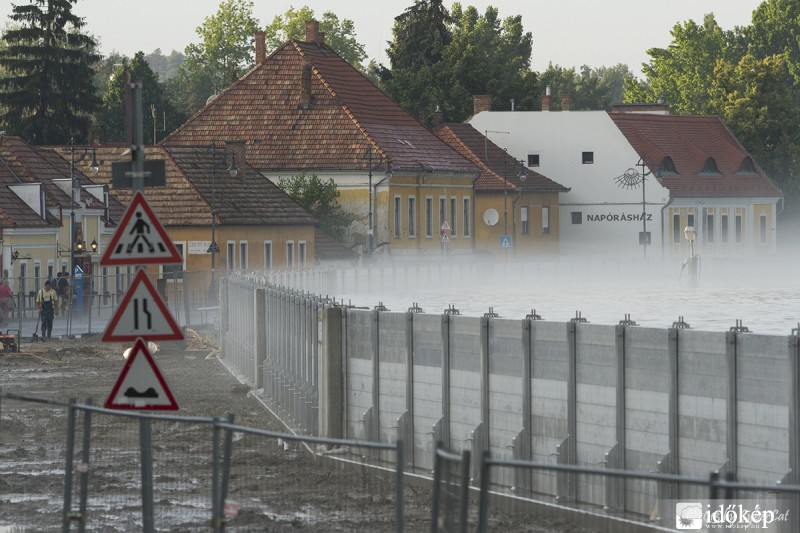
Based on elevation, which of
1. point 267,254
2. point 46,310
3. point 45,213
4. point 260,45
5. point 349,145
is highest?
point 260,45

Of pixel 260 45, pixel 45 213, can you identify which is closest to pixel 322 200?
pixel 45 213

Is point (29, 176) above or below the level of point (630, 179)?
below

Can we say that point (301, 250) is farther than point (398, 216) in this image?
No

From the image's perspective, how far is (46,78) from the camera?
398 feet

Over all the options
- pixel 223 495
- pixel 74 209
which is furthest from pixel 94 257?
pixel 223 495

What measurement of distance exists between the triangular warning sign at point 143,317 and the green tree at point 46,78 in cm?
10567

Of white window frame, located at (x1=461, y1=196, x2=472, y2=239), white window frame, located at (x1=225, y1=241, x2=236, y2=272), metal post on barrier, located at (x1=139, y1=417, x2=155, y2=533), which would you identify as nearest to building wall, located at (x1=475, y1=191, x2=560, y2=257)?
white window frame, located at (x1=461, y1=196, x2=472, y2=239)

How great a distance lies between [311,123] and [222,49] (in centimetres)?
7658

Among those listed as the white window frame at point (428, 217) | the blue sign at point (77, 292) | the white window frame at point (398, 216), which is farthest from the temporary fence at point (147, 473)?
the white window frame at point (428, 217)

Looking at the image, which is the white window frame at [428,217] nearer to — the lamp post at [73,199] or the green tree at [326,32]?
the lamp post at [73,199]

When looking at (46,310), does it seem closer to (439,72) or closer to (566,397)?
(566,397)

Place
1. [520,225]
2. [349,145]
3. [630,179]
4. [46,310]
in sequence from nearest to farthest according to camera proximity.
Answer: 1. [46,310]
2. [349,145]
3. [520,225]
4. [630,179]

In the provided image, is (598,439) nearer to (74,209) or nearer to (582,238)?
(74,209)

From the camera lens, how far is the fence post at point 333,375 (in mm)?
25188
